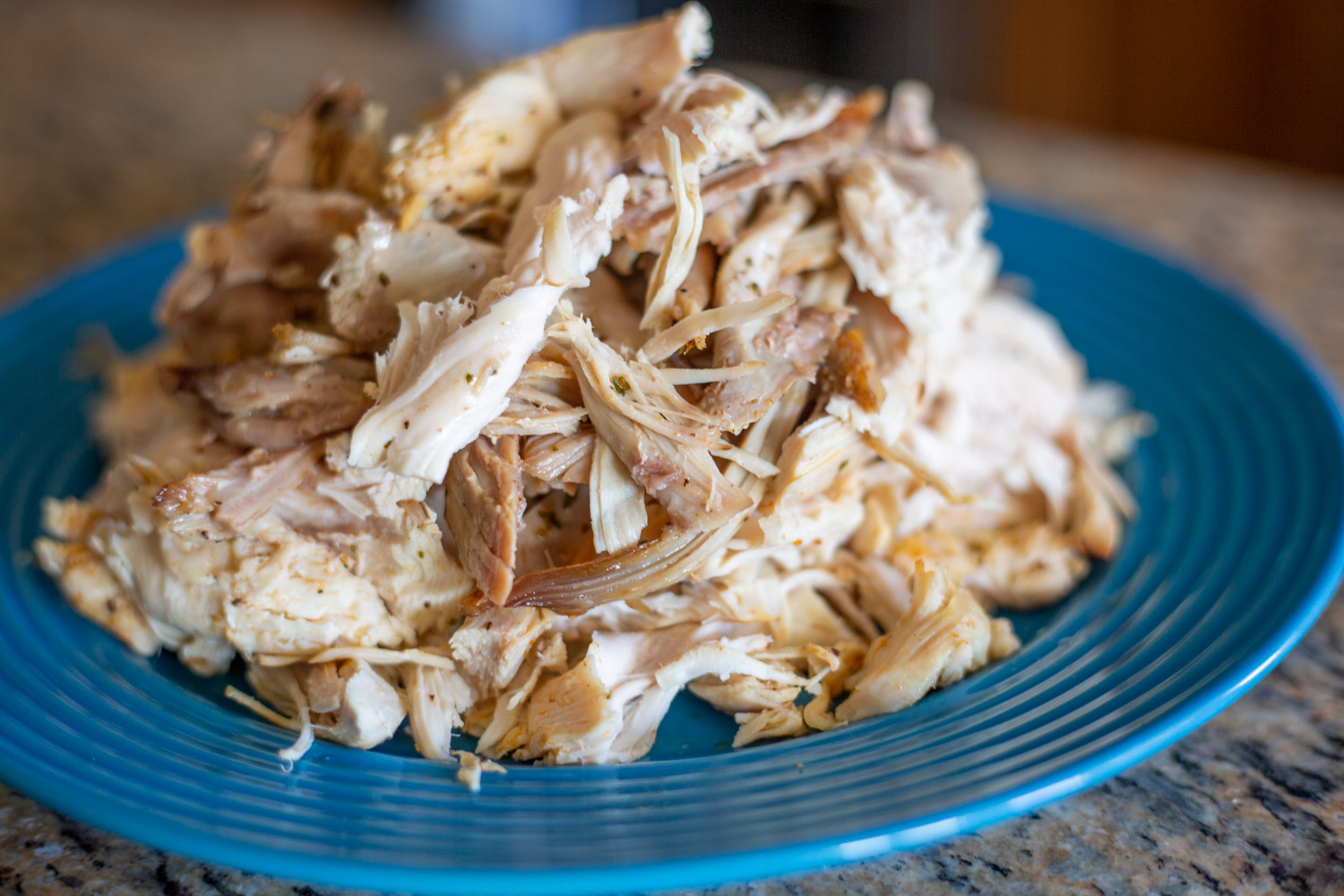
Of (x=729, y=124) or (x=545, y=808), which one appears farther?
(x=729, y=124)

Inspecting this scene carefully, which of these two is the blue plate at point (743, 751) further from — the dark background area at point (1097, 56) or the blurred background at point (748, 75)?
the dark background area at point (1097, 56)

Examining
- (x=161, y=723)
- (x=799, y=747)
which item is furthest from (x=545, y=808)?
(x=161, y=723)

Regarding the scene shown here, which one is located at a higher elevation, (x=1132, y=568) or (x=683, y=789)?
(x=1132, y=568)

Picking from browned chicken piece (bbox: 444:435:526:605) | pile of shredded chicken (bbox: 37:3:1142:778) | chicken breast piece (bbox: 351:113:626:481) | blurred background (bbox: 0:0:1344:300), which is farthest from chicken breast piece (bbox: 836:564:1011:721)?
blurred background (bbox: 0:0:1344:300)

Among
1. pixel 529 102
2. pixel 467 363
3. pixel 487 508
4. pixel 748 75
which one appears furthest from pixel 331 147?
pixel 748 75

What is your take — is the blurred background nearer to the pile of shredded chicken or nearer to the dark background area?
the dark background area

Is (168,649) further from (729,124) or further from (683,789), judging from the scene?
(729,124)

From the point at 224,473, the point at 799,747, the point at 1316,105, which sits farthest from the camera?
the point at 1316,105

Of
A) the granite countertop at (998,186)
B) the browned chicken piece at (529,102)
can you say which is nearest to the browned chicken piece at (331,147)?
the browned chicken piece at (529,102)

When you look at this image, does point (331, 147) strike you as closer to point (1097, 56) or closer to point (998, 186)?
point (998, 186)
